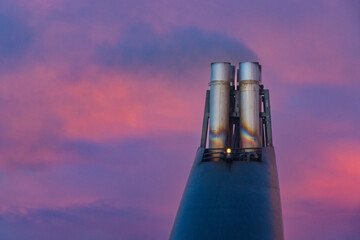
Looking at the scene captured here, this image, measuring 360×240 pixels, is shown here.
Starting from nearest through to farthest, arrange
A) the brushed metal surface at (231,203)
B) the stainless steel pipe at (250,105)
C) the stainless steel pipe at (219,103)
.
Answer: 1. the brushed metal surface at (231,203)
2. the stainless steel pipe at (250,105)
3. the stainless steel pipe at (219,103)

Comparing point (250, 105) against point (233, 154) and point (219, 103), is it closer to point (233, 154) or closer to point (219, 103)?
point (219, 103)

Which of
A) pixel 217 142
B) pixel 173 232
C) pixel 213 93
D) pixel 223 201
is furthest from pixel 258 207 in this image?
pixel 213 93

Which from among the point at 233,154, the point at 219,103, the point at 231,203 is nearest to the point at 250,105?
the point at 219,103

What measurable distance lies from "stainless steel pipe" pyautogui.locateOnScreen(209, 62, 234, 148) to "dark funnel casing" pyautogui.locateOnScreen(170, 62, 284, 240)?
0.84ft

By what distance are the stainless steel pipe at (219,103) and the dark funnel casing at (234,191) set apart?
0.84 ft

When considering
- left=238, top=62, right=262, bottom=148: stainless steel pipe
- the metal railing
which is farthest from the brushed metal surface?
left=238, top=62, right=262, bottom=148: stainless steel pipe

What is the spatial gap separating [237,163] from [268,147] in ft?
16.5

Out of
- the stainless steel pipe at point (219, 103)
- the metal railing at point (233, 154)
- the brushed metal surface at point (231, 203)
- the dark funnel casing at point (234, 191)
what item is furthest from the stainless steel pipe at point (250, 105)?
the brushed metal surface at point (231, 203)

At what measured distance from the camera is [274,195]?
4594 cm

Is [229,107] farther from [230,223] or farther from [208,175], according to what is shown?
[230,223]

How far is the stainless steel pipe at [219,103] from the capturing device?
51969 mm

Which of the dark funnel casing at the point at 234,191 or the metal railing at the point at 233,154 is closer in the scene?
the dark funnel casing at the point at 234,191

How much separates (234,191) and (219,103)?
35.0 feet

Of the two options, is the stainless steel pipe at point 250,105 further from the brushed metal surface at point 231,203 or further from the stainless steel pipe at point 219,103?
the brushed metal surface at point 231,203
